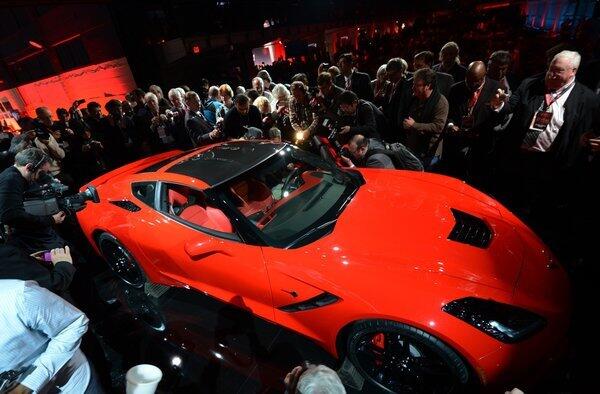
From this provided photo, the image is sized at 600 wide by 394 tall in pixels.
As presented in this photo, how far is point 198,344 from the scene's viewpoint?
107 inches

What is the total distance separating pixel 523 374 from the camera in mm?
1696

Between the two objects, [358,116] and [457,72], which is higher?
[457,72]

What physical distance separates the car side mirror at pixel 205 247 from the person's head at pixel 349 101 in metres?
2.66

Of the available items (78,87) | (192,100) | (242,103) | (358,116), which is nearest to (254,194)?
(358,116)

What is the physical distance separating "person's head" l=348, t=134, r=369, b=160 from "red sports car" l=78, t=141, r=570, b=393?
17.6 inches

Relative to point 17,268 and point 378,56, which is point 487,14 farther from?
point 17,268

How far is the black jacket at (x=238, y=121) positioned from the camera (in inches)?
202

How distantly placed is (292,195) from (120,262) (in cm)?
226

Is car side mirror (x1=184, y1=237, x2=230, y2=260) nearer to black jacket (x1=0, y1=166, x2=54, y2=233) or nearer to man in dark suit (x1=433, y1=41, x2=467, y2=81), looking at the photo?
black jacket (x1=0, y1=166, x2=54, y2=233)

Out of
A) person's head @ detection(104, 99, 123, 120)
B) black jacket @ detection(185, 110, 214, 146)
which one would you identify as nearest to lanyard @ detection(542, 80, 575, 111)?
black jacket @ detection(185, 110, 214, 146)

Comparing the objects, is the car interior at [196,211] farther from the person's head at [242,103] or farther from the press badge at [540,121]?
the press badge at [540,121]

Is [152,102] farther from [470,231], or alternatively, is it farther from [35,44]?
[35,44]

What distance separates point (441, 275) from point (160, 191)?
253cm

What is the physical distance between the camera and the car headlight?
1.68m
